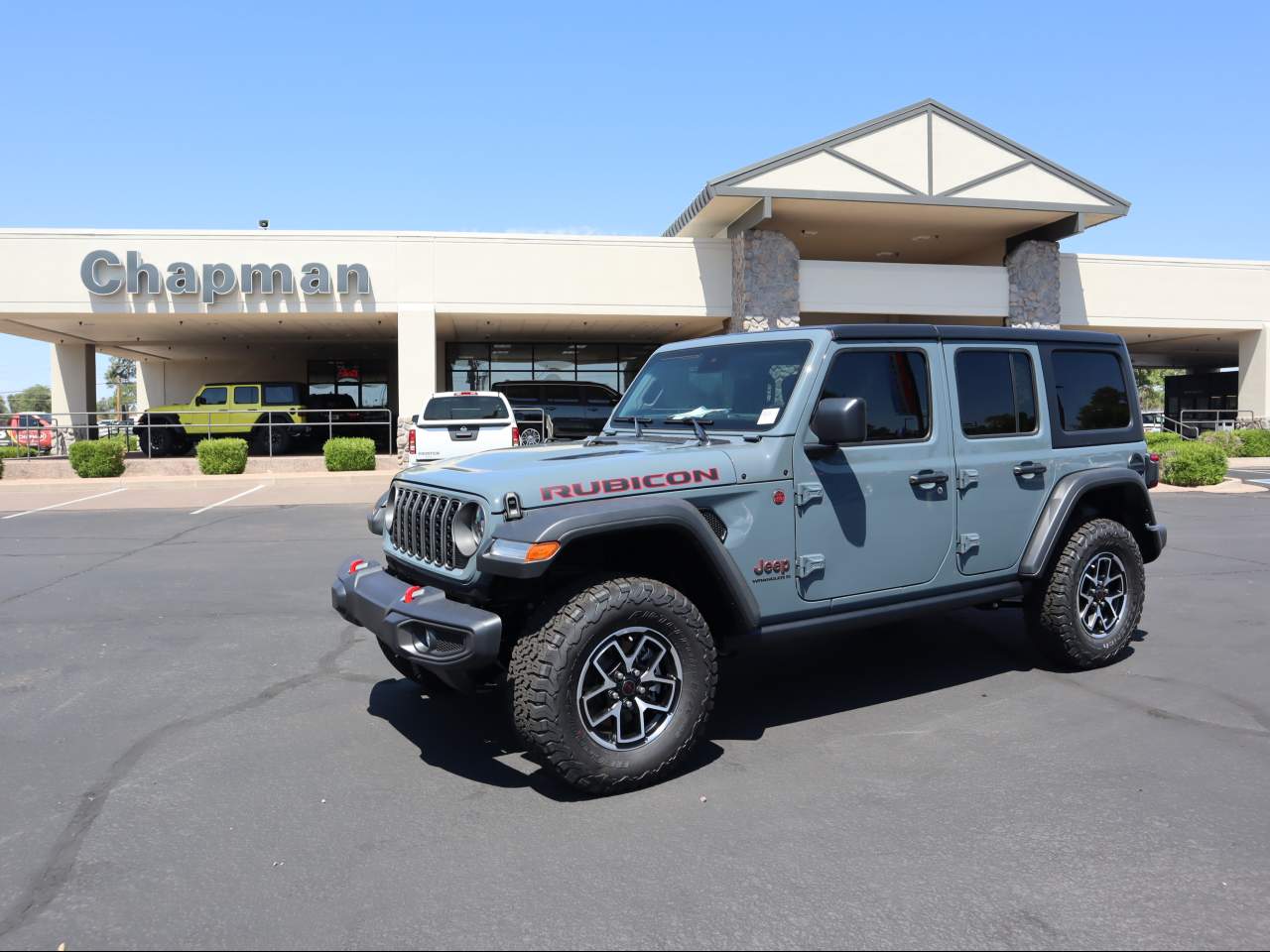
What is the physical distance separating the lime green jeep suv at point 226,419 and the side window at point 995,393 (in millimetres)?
21555

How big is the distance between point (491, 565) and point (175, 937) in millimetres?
1541

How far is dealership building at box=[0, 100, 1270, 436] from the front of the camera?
74.0 feet

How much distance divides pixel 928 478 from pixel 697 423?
1.19m

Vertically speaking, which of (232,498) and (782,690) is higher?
(232,498)

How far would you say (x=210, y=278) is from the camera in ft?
74.5

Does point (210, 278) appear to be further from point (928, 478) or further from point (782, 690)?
point (928, 478)

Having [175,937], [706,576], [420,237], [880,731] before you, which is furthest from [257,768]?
[420,237]

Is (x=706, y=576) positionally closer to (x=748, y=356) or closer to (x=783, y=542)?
(x=783, y=542)

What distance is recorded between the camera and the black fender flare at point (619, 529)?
3.66m

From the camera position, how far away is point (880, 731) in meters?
4.64

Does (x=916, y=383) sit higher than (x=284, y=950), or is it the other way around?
(x=916, y=383)

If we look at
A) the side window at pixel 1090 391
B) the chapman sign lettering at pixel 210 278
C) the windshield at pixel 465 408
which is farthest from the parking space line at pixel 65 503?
the side window at pixel 1090 391

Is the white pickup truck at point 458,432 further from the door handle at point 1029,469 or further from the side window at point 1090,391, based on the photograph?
the door handle at point 1029,469

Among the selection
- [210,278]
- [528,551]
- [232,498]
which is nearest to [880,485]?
[528,551]
